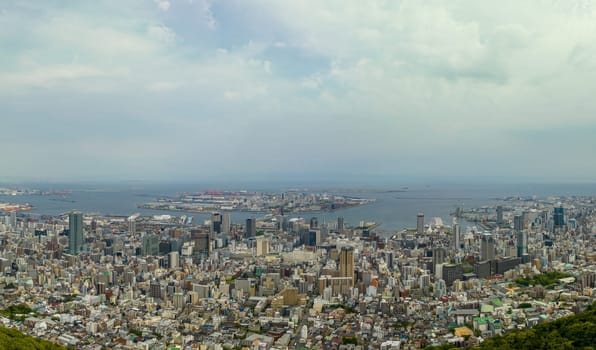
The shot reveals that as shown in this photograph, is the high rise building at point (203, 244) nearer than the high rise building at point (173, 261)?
No

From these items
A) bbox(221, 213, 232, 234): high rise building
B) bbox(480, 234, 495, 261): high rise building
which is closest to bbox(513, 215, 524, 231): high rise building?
bbox(480, 234, 495, 261): high rise building

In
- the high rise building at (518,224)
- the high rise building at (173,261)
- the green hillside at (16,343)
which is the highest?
the green hillside at (16,343)

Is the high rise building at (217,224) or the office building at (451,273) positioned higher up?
the high rise building at (217,224)

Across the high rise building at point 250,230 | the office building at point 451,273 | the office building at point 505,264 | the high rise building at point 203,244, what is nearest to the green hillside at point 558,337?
the office building at point 451,273

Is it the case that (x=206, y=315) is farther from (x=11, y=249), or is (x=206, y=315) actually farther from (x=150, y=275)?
(x=11, y=249)

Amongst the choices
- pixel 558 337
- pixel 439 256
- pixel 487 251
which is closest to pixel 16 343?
pixel 558 337

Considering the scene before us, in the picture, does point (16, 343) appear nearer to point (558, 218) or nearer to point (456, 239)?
point (456, 239)

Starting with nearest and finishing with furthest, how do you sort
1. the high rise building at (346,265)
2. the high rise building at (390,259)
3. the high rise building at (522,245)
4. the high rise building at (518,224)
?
Result: the high rise building at (346,265) → the high rise building at (390,259) → the high rise building at (522,245) → the high rise building at (518,224)

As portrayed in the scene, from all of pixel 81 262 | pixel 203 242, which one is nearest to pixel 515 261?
pixel 203 242

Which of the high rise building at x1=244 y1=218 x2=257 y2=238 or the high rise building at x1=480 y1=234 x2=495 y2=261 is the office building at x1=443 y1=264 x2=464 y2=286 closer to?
the high rise building at x1=480 y1=234 x2=495 y2=261

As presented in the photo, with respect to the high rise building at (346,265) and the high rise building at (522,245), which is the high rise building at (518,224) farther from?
the high rise building at (346,265)
